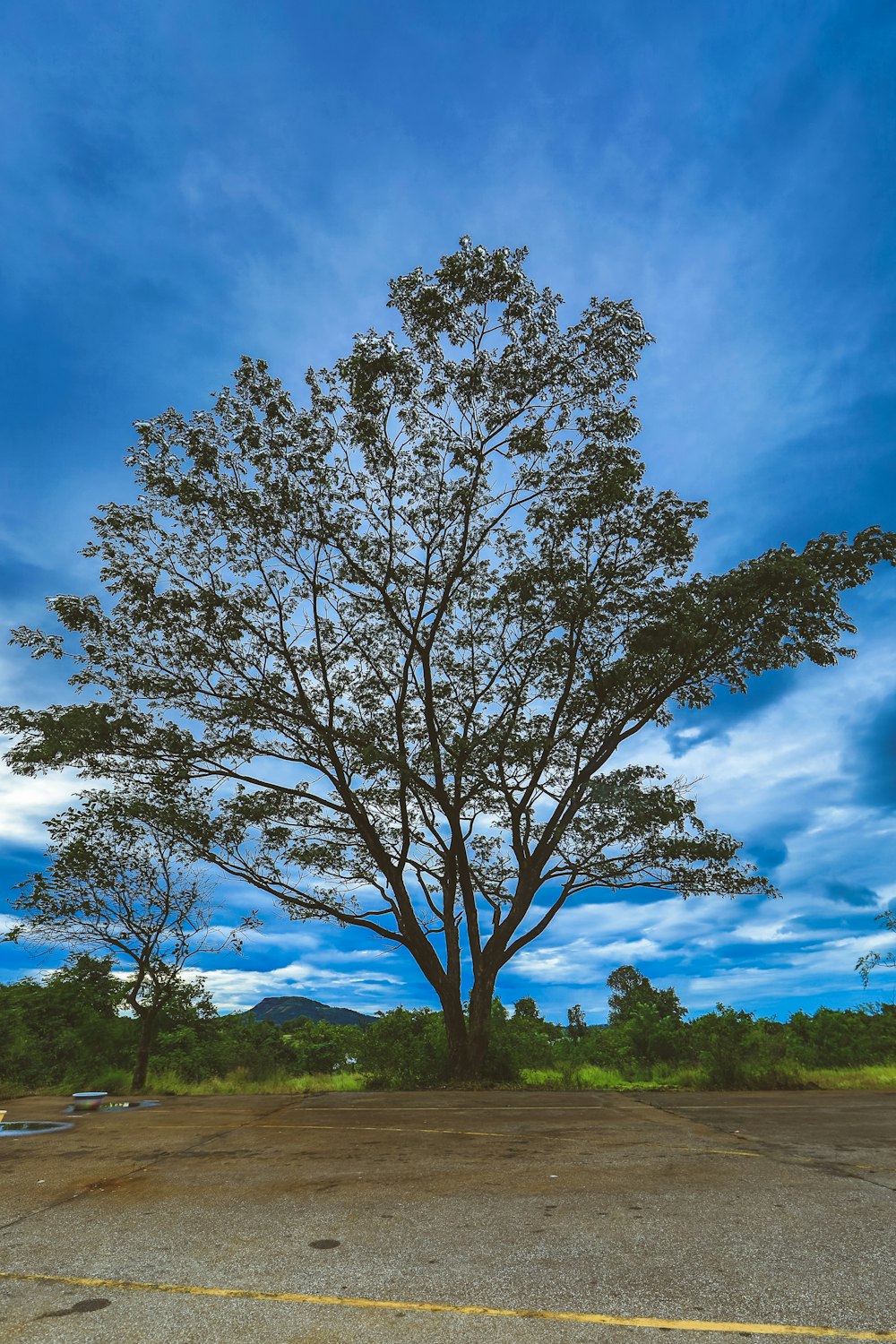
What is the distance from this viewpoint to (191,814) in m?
15.7

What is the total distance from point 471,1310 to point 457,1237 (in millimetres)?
954

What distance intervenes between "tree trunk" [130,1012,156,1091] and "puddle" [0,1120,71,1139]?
703 cm

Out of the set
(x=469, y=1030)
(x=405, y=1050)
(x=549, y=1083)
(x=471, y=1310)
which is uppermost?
(x=469, y=1030)

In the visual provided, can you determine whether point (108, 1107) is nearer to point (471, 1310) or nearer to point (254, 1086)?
point (254, 1086)

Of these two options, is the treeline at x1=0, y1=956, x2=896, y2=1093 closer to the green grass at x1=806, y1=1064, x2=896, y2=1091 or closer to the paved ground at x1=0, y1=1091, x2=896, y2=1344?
the green grass at x1=806, y1=1064, x2=896, y2=1091

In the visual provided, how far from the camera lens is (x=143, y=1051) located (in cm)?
1639

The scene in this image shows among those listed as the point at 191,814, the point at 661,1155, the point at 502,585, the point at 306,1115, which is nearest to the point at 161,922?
the point at 191,814

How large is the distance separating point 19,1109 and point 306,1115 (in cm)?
555

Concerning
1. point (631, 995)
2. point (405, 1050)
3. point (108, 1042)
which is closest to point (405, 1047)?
point (405, 1050)

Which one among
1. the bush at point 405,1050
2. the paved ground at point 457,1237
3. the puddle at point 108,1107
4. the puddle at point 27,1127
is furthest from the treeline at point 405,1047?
the paved ground at point 457,1237

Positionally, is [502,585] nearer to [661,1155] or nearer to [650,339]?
[650,339]

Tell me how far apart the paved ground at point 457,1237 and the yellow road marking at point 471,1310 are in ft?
0.04

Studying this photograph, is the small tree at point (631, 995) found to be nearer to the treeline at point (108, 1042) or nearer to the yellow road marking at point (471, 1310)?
the treeline at point (108, 1042)

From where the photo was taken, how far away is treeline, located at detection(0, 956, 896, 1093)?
15312mm
